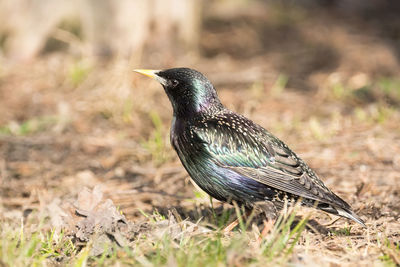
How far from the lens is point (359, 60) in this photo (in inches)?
324

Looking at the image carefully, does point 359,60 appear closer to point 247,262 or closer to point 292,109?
point 292,109

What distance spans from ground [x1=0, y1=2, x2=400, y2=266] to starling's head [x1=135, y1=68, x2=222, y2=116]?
2.23 feet

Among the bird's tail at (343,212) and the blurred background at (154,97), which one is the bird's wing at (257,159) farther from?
the blurred background at (154,97)

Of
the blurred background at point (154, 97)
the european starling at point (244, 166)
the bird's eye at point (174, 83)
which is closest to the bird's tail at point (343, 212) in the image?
the european starling at point (244, 166)

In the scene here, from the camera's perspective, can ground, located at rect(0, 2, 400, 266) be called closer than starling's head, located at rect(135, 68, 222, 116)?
Yes

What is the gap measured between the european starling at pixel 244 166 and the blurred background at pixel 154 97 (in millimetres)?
668

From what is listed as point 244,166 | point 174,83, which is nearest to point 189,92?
point 174,83

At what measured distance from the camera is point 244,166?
3.58m

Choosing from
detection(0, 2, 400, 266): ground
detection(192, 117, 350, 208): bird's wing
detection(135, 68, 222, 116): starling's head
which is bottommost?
detection(0, 2, 400, 266): ground

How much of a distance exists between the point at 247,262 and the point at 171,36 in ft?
18.9

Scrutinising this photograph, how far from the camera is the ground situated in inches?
121

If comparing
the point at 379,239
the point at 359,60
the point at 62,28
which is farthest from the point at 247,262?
the point at 359,60

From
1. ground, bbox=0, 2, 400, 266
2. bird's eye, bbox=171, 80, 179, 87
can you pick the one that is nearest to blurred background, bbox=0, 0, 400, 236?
ground, bbox=0, 2, 400, 266

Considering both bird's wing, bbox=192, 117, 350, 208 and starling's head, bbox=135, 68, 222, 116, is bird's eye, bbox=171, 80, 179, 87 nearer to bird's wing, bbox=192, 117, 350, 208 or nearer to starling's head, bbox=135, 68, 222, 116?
starling's head, bbox=135, 68, 222, 116
